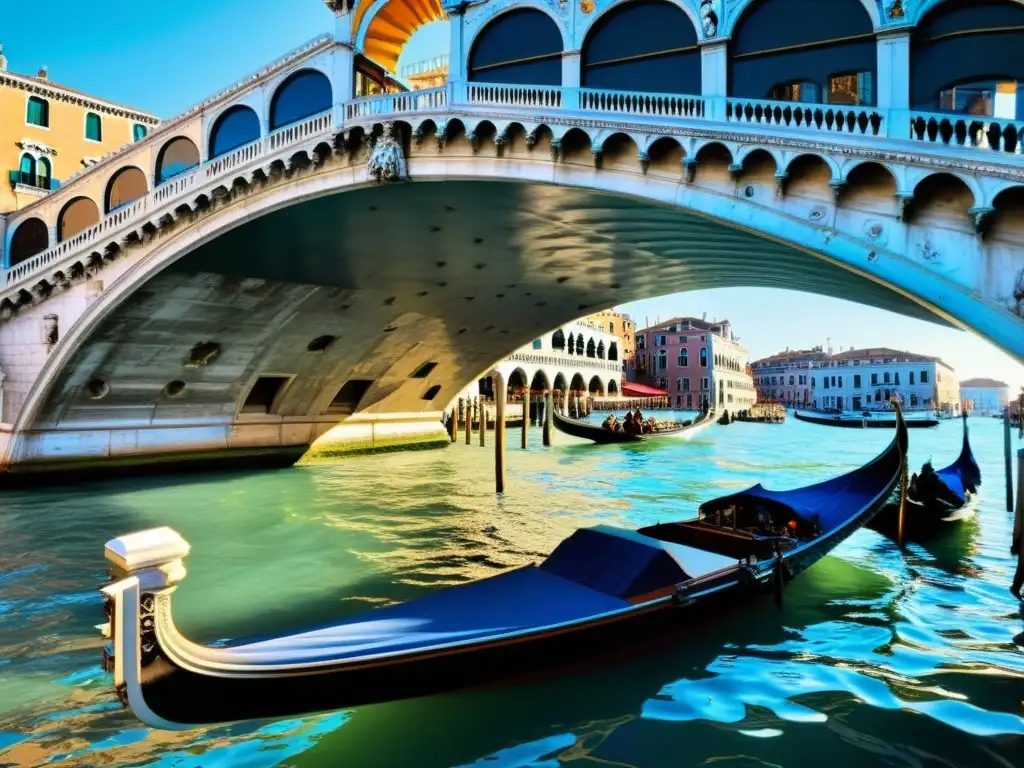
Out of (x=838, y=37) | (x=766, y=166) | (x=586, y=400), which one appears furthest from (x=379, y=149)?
(x=586, y=400)

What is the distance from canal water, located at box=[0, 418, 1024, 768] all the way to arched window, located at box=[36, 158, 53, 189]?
27.3 ft

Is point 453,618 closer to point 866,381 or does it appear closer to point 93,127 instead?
point 93,127

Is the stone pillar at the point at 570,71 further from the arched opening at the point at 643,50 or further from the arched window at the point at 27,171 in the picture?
the arched window at the point at 27,171

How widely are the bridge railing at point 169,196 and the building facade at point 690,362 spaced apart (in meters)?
39.7

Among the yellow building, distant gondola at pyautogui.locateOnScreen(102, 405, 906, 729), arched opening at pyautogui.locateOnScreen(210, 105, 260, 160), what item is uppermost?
the yellow building

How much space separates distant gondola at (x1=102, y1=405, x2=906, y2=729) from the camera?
239 cm

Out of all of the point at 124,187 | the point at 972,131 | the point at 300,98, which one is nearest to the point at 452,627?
the point at 972,131

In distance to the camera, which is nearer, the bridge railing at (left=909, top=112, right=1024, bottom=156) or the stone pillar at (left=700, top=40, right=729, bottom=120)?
the bridge railing at (left=909, top=112, right=1024, bottom=156)

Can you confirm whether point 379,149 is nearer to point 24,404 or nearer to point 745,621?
point 745,621

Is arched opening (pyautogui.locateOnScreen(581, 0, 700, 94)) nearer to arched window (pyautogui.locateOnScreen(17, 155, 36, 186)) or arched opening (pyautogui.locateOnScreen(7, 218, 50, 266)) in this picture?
arched opening (pyautogui.locateOnScreen(7, 218, 50, 266))

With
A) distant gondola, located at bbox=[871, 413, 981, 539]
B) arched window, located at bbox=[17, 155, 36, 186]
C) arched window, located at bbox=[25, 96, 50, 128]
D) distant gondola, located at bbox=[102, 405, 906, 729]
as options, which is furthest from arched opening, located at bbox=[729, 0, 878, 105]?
arched window, located at bbox=[25, 96, 50, 128]

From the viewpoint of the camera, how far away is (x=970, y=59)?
555cm

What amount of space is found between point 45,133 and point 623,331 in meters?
39.9

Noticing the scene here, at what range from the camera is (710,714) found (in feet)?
10.7
